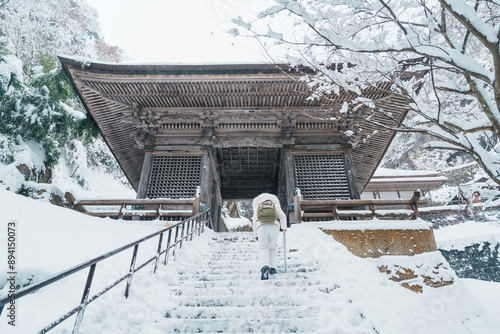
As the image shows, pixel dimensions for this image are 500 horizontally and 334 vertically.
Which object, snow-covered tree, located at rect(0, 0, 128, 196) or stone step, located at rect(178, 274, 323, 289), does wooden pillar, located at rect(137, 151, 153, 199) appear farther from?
stone step, located at rect(178, 274, 323, 289)

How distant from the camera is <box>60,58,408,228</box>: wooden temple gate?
7797mm

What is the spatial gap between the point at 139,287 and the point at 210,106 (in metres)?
6.59

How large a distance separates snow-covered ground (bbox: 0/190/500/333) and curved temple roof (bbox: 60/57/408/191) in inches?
173

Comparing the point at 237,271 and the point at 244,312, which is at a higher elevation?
the point at 237,271

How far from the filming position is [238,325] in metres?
2.78

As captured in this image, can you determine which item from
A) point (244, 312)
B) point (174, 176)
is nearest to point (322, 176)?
point (174, 176)

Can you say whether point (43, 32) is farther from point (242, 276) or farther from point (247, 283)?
point (247, 283)

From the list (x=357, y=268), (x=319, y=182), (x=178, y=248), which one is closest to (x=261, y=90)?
(x=319, y=182)

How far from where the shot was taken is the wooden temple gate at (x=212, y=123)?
7.80 m

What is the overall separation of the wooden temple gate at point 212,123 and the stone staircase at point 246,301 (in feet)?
12.6

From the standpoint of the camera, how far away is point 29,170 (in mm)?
9070

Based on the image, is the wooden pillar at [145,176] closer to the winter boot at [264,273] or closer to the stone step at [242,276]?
the stone step at [242,276]

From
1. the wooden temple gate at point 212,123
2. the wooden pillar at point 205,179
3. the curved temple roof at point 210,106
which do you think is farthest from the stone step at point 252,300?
the curved temple roof at point 210,106

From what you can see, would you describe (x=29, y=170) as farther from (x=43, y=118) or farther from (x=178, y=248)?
(x=178, y=248)
